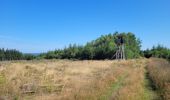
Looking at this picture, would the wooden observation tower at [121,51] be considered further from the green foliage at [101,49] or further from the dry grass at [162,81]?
the dry grass at [162,81]

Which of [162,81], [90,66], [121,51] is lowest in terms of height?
[162,81]

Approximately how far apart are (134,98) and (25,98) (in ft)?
15.1

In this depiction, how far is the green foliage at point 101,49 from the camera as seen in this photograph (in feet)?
249

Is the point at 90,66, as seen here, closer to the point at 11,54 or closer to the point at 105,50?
the point at 105,50

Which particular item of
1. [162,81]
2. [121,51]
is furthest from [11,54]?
[162,81]

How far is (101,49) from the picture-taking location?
78.1 meters

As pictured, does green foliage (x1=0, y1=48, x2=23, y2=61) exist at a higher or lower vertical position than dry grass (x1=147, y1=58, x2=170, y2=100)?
higher

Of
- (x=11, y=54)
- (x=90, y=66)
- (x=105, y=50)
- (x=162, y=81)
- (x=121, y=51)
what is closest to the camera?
(x=162, y=81)

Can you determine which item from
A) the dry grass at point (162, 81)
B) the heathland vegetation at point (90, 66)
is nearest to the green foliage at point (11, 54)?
the heathland vegetation at point (90, 66)

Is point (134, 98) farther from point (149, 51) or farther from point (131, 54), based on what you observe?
point (149, 51)

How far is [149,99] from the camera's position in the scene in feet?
42.3

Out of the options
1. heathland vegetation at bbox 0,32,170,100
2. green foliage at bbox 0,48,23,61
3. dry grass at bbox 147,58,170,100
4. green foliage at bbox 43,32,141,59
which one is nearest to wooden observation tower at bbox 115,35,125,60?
heathland vegetation at bbox 0,32,170,100

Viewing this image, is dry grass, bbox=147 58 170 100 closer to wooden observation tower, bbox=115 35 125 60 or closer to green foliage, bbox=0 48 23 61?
wooden observation tower, bbox=115 35 125 60

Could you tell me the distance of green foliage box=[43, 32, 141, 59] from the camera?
7581cm
